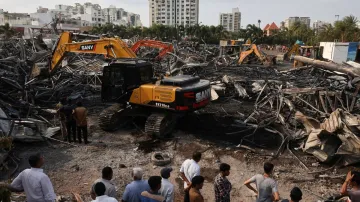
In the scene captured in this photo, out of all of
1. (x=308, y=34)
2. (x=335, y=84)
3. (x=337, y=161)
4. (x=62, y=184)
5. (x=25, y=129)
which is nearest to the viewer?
(x=62, y=184)

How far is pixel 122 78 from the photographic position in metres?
9.62

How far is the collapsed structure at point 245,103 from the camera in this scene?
7.90 m

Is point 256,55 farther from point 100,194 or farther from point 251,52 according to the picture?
point 100,194

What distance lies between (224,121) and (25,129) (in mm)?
6614

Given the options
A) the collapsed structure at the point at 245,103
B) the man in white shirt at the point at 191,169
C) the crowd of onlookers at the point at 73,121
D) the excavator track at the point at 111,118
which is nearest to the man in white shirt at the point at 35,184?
the collapsed structure at the point at 245,103

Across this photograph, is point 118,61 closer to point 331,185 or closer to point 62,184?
point 62,184

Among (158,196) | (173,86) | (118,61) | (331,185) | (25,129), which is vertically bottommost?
(331,185)

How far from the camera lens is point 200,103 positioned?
9.38m

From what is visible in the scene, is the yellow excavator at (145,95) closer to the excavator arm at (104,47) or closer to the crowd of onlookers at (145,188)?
the excavator arm at (104,47)

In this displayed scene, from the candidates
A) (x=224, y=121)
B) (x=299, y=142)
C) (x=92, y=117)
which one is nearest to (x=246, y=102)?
(x=224, y=121)

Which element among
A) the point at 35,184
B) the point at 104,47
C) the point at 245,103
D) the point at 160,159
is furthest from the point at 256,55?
the point at 35,184

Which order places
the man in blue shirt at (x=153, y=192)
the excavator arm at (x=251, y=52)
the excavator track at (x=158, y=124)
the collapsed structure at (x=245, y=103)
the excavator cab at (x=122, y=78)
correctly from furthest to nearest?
the excavator arm at (x=251, y=52)
the excavator cab at (x=122, y=78)
the excavator track at (x=158, y=124)
the collapsed structure at (x=245, y=103)
the man in blue shirt at (x=153, y=192)

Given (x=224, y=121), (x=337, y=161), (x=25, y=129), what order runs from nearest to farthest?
(x=337, y=161) → (x=25, y=129) → (x=224, y=121)

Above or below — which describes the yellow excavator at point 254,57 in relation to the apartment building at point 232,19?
below
